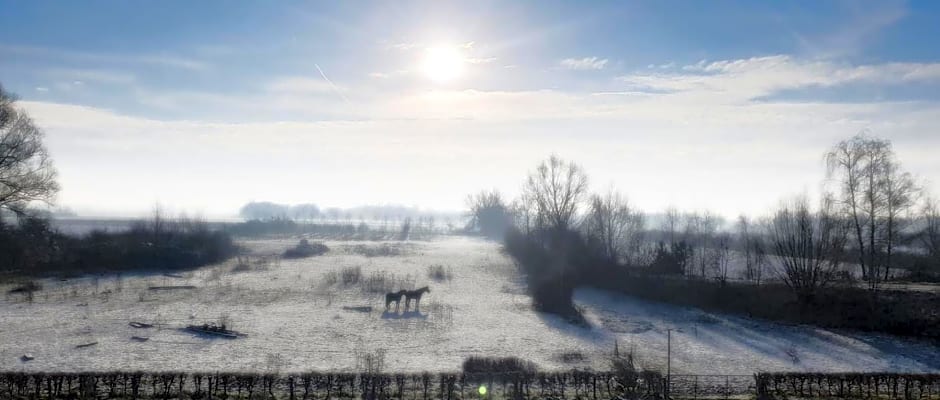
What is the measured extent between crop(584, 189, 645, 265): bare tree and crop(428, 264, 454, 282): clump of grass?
1182 cm

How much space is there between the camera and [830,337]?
28.5 meters

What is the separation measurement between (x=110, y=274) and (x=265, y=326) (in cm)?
2474

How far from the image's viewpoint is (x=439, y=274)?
47000mm

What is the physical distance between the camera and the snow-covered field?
69.7ft

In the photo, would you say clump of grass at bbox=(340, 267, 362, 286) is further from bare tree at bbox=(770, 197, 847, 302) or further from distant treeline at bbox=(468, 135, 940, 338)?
bare tree at bbox=(770, 197, 847, 302)

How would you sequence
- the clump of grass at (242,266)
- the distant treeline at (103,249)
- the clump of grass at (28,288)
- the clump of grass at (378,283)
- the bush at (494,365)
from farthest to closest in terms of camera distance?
the clump of grass at (242,266)
the distant treeline at (103,249)
the clump of grass at (378,283)
the clump of grass at (28,288)
the bush at (494,365)

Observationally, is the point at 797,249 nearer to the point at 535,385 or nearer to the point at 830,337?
the point at 830,337

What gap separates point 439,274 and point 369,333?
2146 cm

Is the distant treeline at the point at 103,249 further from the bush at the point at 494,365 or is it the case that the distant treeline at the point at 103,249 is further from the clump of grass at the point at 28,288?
the bush at the point at 494,365

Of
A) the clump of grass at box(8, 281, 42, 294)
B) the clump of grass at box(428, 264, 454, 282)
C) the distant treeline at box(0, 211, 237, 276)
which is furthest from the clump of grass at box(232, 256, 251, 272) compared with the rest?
the clump of grass at box(428, 264, 454, 282)

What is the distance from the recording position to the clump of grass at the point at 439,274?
45.8 m

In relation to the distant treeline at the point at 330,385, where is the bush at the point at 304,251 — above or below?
above

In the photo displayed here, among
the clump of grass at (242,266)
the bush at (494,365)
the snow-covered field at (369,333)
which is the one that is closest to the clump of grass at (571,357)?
the snow-covered field at (369,333)

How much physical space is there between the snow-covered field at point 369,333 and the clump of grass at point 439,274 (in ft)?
16.8
